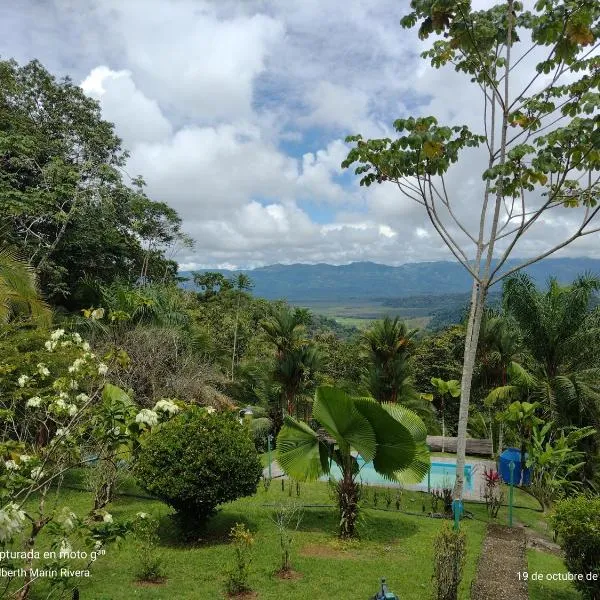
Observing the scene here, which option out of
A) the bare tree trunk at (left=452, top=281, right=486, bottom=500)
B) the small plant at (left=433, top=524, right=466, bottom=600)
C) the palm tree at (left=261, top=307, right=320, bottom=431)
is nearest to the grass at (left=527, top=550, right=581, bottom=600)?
Answer: the small plant at (left=433, top=524, right=466, bottom=600)

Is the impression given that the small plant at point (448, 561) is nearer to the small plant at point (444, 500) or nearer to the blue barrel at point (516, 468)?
the small plant at point (444, 500)

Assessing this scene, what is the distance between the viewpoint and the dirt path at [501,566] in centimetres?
591

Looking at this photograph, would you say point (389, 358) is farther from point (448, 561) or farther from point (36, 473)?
point (36, 473)

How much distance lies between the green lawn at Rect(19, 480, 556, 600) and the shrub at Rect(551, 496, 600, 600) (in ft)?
4.25

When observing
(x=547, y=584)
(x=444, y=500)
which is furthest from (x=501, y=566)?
(x=444, y=500)

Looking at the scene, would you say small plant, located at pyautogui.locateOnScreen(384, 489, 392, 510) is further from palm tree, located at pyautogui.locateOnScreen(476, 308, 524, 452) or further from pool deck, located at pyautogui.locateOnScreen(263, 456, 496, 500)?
palm tree, located at pyautogui.locateOnScreen(476, 308, 524, 452)

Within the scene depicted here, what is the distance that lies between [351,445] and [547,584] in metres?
2.96

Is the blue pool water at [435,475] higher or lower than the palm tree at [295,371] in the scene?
lower

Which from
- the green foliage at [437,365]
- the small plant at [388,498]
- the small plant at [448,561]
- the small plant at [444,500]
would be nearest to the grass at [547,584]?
the small plant at [448,561]

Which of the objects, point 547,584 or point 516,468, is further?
point 516,468

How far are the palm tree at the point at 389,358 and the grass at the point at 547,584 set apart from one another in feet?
27.3

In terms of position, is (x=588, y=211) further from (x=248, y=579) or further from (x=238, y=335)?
(x=238, y=335)

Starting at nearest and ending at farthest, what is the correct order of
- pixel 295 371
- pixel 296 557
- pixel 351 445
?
pixel 296 557 → pixel 351 445 → pixel 295 371

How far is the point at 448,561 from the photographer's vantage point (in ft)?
17.0
